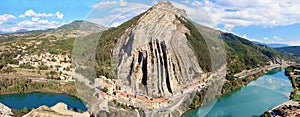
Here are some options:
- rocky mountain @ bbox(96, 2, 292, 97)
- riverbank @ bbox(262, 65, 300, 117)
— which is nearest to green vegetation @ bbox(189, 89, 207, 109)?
rocky mountain @ bbox(96, 2, 292, 97)

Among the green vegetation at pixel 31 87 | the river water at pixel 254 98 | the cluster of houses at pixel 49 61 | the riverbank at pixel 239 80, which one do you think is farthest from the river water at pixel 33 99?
the riverbank at pixel 239 80

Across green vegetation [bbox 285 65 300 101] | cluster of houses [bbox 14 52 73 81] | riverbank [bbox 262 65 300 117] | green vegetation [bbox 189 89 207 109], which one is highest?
cluster of houses [bbox 14 52 73 81]

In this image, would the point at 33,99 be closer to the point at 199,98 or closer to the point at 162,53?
the point at 199,98

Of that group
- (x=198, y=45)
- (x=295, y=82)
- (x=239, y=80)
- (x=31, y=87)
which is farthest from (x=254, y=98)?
(x=198, y=45)

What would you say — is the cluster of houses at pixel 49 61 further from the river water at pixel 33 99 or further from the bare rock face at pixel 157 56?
the bare rock face at pixel 157 56

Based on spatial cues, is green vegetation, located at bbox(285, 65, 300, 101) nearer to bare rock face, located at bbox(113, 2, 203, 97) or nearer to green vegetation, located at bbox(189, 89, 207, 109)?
green vegetation, located at bbox(189, 89, 207, 109)
